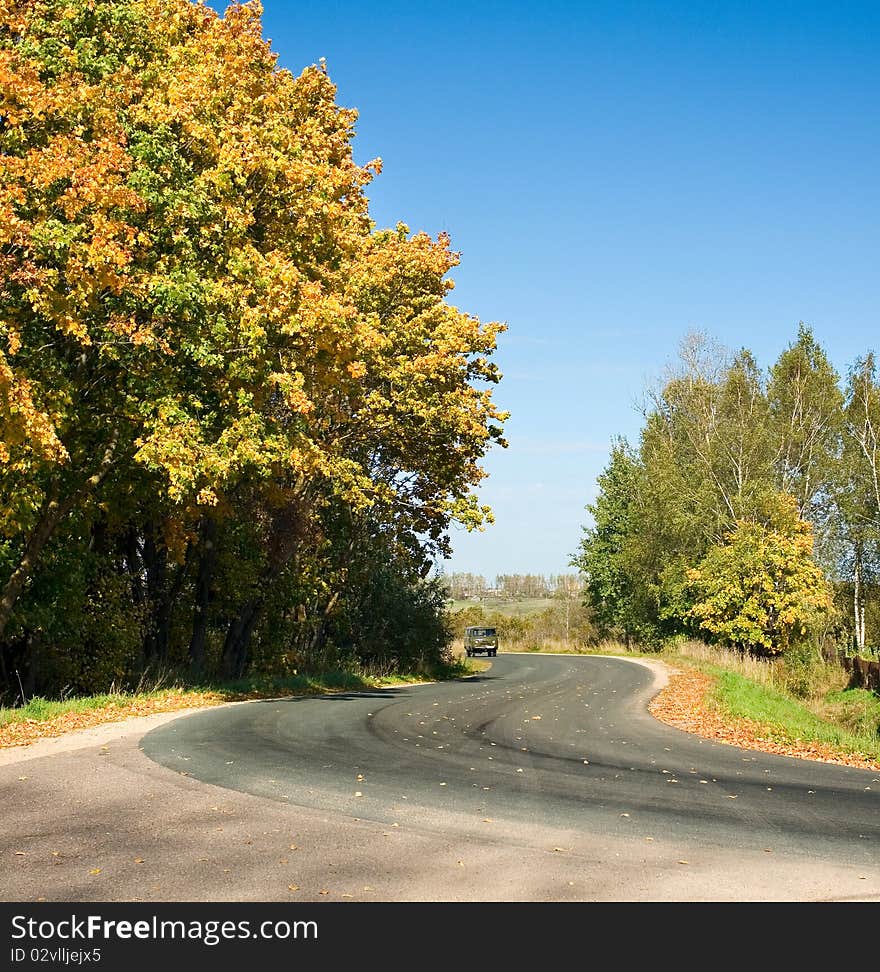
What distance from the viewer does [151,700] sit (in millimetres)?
18422

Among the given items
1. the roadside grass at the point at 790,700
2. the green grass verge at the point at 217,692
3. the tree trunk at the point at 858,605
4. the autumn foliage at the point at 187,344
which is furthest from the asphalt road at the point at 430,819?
the tree trunk at the point at 858,605

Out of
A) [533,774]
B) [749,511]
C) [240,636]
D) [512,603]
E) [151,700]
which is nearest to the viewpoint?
[533,774]

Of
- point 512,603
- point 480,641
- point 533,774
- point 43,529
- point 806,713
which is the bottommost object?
point 480,641

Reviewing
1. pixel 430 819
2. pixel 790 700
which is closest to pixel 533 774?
pixel 430 819

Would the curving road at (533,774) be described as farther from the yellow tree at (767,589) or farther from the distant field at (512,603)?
the distant field at (512,603)

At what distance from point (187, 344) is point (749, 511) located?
31.9 meters

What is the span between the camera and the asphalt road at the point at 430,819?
6008mm

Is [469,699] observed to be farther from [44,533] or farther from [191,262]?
[191,262]

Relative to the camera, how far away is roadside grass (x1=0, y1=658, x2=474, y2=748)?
46.7 feet

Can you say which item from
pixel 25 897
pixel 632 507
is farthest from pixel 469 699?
pixel 632 507

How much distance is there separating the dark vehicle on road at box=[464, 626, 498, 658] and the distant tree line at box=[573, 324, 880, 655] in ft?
24.4

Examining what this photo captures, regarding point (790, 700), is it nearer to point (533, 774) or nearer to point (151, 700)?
point (151, 700)

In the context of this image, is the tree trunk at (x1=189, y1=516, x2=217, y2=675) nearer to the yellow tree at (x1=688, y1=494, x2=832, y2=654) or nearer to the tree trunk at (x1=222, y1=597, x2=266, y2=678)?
the tree trunk at (x1=222, y1=597, x2=266, y2=678)

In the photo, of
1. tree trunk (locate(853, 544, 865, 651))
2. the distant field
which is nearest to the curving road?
tree trunk (locate(853, 544, 865, 651))
